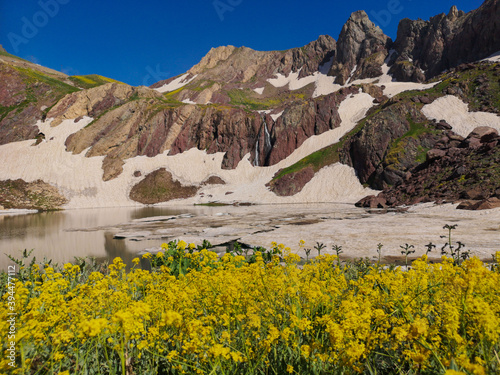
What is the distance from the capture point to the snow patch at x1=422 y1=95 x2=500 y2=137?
5344cm

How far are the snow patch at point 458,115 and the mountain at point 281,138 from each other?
331mm

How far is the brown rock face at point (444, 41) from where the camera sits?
3535 inches

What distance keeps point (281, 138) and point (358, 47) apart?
98.2m

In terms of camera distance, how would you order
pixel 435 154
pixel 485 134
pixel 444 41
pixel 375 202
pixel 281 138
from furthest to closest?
1. pixel 444 41
2. pixel 281 138
3. pixel 435 154
4. pixel 485 134
5. pixel 375 202

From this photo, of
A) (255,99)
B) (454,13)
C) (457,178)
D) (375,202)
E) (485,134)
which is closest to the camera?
(457,178)

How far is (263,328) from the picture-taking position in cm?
367

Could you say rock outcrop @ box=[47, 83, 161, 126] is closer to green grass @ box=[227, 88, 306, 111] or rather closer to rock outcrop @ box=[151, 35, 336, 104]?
rock outcrop @ box=[151, 35, 336, 104]

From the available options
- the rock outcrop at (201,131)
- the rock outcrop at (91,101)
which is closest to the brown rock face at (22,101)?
the rock outcrop at (91,101)

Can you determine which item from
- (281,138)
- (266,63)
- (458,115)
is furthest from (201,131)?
(266,63)

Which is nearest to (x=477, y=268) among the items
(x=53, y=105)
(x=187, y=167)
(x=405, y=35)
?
(x=187, y=167)

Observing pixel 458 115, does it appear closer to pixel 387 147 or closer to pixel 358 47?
pixel 387 147

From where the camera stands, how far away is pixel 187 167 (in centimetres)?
8381

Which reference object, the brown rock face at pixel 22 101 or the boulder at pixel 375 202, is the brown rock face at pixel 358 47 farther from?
the brown rock face at pixel 22 101

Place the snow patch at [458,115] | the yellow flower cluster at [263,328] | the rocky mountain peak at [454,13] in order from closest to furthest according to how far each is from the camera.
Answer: the yellow flower cluster at [263,328] < the snow patch at [458,115] < the rocky mountain peak at [454,13]
